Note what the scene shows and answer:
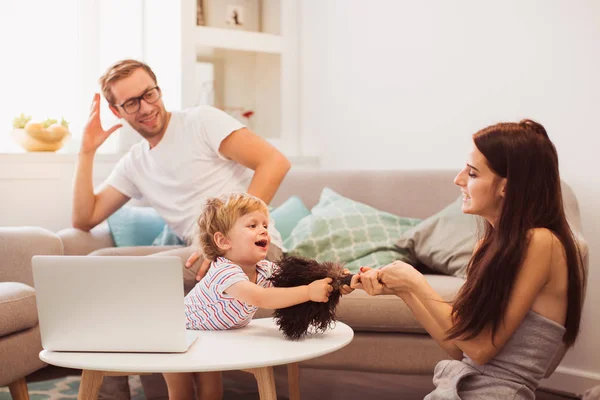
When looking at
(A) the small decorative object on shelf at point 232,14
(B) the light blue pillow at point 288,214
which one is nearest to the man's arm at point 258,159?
(B) the light blue pillow at point 288,214

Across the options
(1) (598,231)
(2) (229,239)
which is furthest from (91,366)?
(1) (598,231)

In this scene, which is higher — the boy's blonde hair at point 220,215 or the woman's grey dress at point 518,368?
the boy's blonde hair at point 220,215

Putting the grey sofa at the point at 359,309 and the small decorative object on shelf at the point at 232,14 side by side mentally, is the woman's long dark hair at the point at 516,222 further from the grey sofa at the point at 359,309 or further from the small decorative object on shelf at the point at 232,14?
the small decorative object on shelf at the point at 232,14

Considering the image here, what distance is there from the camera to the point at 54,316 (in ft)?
4.81

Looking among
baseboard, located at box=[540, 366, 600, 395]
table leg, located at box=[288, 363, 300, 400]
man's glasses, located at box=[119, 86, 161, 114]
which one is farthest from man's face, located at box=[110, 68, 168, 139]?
baseboard, located at box=[540, 366, 600, 395]

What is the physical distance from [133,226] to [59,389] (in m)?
0.68

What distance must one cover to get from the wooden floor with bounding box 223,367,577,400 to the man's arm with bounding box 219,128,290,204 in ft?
2.13

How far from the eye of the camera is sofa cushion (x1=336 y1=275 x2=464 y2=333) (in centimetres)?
234

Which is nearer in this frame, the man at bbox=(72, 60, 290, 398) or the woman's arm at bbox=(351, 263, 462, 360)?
the woman's arm at bbox=(351, 263, 462, 360)

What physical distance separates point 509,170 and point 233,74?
9.86ft

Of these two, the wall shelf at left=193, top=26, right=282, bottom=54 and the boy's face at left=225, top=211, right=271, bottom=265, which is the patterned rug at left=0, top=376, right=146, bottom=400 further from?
the wall shelf at left=193, top=26, right=282, bottom=54

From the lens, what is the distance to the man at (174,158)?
2.62 m

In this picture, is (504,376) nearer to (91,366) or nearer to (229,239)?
(229,239)

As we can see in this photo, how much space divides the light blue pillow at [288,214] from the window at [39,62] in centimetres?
139
